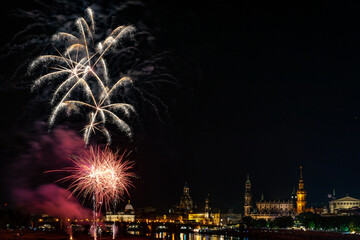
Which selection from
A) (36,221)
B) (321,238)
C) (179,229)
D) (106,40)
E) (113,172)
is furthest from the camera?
(179,229)

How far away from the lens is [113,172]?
4497 cm

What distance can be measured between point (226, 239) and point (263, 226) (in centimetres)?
6024

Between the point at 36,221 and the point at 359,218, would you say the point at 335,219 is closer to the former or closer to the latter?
the point at 359,218

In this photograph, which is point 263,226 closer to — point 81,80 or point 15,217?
point 15,217

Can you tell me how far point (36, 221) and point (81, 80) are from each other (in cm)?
15219

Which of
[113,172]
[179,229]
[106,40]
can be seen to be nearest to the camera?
[106,40]

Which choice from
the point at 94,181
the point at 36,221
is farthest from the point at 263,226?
the point at 94,181

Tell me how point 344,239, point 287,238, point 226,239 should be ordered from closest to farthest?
point 344,239 → point 287,238 → point 226,239

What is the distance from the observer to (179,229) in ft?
652

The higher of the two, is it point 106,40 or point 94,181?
point 106,40

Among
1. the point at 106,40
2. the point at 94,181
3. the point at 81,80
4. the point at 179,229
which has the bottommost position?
the point at 179,229

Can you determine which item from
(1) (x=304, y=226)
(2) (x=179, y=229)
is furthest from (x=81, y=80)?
(2) (x=179, y=229)

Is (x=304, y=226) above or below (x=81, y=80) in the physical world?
below

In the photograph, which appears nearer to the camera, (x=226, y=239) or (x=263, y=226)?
(x=226, y=239)
